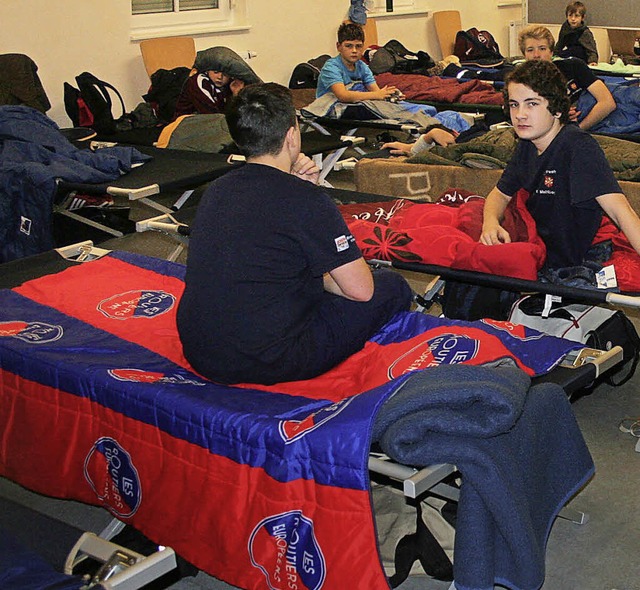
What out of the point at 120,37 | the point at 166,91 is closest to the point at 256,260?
the point at 166,91

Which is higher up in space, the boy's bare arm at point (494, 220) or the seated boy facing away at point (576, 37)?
the seated boy facing away at point (576, 37)

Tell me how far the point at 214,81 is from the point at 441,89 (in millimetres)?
1579

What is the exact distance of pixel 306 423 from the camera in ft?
6.31

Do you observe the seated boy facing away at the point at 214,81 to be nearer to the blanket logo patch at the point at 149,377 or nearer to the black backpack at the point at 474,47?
the black backpack at the point at 474,47

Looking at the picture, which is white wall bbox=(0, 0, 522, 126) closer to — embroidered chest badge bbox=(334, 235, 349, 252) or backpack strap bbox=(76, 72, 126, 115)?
backpack strap bbox=(76, 72, 126, 115)

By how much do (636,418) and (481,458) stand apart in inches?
49.0

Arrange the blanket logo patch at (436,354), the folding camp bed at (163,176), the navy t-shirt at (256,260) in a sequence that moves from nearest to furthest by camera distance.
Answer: the navy t-shirt at (256,260), the blanket logo patch at (436,354), the folding camp bed at (163,176)

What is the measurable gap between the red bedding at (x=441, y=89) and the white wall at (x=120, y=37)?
947 millimetres

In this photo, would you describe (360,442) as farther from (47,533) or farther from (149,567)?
(47,533)

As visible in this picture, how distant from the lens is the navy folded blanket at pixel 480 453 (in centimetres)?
176

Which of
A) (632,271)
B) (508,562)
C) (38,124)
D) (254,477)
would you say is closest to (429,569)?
(508,562)

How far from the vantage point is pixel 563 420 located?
6.59 feet

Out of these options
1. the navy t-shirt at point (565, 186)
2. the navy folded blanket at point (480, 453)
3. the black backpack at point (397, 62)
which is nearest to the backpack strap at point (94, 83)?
the black backpack at point (397, 62)

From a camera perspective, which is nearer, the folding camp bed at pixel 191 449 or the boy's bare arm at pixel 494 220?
the folding camp bed at pixel 191 449
